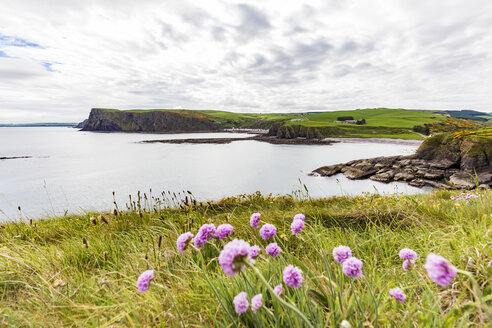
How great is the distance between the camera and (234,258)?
1.29 m

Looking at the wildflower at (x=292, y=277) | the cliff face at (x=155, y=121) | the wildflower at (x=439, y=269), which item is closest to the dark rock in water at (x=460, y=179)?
the wildflower at (x=439, y=269)

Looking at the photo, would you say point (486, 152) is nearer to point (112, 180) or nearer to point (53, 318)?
point (53, 318)

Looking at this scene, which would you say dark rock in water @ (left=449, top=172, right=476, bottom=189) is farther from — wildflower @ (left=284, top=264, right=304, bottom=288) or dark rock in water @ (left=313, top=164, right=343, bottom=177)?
wildflower @ (left=284, top=264, right=304, bottom=288)

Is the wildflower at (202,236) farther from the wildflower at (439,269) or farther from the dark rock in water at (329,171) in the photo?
the dark rock in water at (329,171)

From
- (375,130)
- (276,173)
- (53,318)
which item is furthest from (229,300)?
(375,130)

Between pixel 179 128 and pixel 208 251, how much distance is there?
182960 mm

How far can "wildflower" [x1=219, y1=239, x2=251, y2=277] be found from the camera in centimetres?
127

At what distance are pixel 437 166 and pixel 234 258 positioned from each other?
4150cm

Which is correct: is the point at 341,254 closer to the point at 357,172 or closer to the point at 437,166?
the point at 357,172

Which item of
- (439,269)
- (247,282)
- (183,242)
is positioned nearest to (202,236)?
(183,242)

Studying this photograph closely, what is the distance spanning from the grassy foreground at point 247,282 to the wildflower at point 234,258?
1.58 ft

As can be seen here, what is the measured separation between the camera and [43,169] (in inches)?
1757

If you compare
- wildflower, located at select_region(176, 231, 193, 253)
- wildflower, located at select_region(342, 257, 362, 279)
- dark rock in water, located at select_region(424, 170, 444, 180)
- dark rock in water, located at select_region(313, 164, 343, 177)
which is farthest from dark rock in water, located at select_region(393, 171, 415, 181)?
wildflower, located at select_region(176, 231, 193, 253)

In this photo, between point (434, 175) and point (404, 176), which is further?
point (404, 176)
